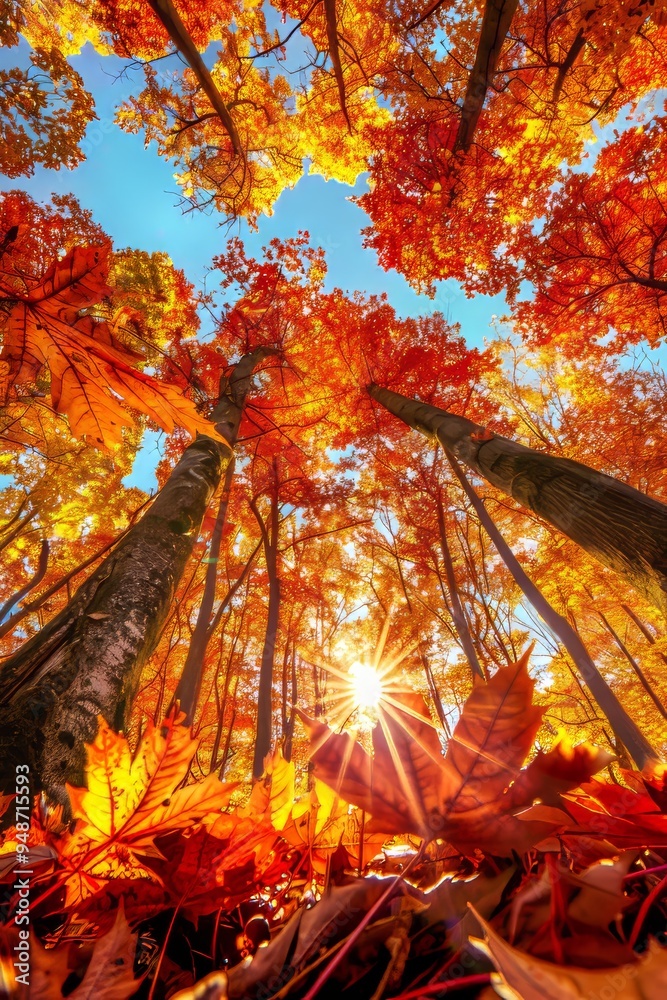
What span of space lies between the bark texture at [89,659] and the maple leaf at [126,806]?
2.77 ft

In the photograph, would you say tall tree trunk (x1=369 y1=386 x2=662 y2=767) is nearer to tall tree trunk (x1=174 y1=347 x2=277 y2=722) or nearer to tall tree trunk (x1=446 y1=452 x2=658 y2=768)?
tall tree trunk (x1=446 y1=452 x2=658 y2=768)

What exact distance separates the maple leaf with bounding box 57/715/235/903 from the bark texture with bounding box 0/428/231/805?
0.85m

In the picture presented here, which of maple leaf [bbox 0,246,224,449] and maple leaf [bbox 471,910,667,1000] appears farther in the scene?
maple leaf [bbox 0,246,224,449]

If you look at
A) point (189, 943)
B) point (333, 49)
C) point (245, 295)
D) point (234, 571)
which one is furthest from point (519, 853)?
point (234, 571)

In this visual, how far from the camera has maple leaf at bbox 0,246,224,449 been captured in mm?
1285

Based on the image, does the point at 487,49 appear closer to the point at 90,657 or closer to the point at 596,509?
Result: the point at 596,509

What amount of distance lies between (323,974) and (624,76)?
1132cm

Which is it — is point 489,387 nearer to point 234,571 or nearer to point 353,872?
point 234,571

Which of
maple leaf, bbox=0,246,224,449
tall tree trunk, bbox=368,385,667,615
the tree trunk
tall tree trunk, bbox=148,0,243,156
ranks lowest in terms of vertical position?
tall tree trunk, bbox=368,385,667,615

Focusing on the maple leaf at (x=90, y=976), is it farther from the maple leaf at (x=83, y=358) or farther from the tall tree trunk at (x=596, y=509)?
the tall tree trunk at (x=596, y=509)

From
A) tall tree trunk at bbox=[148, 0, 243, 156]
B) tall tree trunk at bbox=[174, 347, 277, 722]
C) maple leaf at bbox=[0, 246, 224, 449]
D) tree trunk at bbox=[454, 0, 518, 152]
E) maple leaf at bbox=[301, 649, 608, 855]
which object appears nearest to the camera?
maple leaf at bbox=[301, 649, 608, 855]

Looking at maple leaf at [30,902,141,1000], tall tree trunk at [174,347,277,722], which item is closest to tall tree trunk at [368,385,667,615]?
maple leaf at [30,902,141,1000]

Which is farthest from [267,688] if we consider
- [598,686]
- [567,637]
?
[598,686]

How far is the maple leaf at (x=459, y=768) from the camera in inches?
16.6
